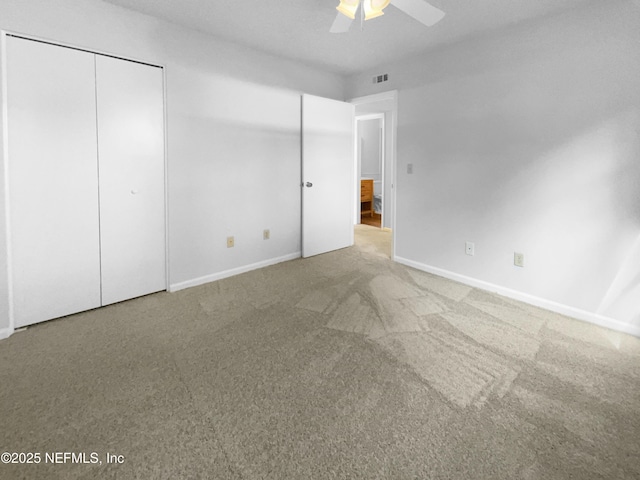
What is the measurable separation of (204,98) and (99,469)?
2.84 m

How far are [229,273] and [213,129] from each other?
143 cm

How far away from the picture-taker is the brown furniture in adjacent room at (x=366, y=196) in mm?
7422

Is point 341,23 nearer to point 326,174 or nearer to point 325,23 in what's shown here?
point 325,23

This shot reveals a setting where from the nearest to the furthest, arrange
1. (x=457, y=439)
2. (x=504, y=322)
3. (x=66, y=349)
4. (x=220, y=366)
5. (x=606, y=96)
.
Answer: (x=457, y=439) → (x=220, y=366) → (x=66, y=349) → (x=606, y=96) → (x=504, y=322)

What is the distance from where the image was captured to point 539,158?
2670mm

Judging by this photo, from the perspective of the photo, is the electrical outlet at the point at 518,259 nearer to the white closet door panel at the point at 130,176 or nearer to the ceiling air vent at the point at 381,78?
the ceiling air vent at the point at 381,78

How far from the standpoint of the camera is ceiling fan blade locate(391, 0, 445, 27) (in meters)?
1.99

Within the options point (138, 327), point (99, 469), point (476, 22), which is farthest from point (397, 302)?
point (476, 22)

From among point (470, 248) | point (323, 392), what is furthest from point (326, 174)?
point (323, 392)

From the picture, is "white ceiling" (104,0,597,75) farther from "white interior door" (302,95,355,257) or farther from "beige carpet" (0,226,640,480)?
"beige carpet" (0,226,640,480)

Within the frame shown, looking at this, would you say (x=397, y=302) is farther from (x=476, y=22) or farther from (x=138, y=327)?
(x=476, y=22)

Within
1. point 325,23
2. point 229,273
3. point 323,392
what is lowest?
point 323,392

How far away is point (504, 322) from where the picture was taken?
247cm

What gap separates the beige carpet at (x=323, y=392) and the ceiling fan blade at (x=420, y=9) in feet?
6.62
